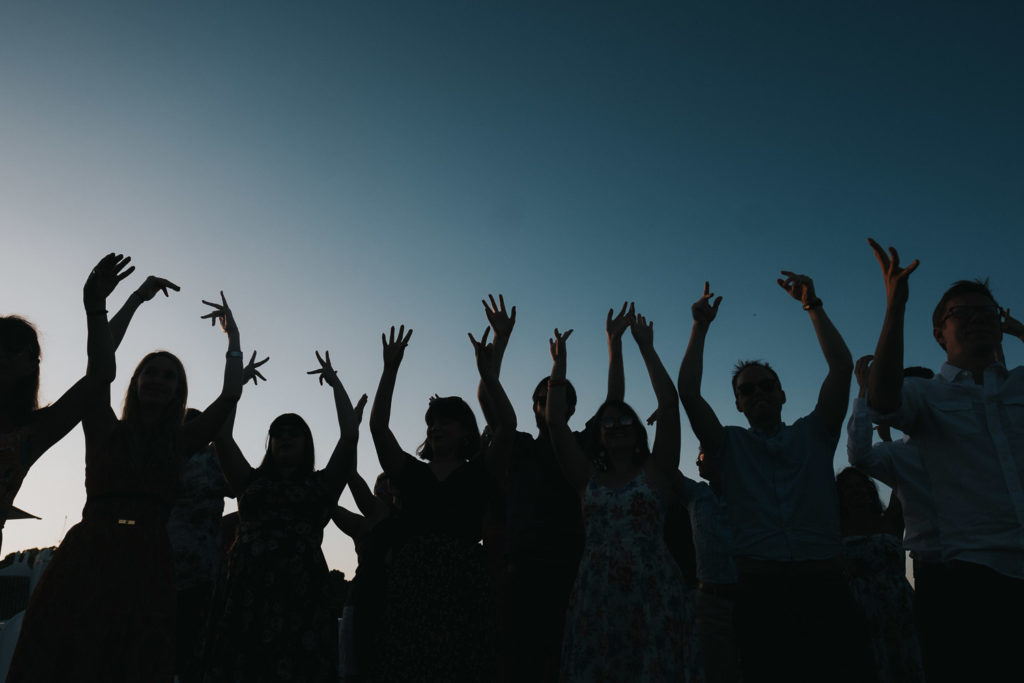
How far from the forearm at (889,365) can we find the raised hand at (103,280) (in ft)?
13.1

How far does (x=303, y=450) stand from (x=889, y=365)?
374 centimetres

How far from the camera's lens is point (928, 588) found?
296 cm

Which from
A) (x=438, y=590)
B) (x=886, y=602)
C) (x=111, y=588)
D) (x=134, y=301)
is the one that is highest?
(x=134, y=301)

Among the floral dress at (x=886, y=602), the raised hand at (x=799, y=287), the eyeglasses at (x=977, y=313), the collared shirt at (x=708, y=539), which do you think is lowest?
the floral dress at (x=886, y=602)

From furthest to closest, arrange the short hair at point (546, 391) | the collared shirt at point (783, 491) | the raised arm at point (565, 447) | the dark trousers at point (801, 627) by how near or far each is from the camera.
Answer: the short hair at point (546, 391)
the raised arm at point (565, 447)
the collared shirt at point (783, 491)
the dark trousers at point (801, 627)

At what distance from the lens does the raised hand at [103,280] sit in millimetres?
3801

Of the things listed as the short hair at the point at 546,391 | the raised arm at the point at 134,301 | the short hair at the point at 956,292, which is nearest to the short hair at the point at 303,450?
the raised arm at the point at 134,301

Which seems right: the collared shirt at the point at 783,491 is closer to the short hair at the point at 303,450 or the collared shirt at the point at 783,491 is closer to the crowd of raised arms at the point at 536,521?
the crowd of raised arms at the point at 536,521

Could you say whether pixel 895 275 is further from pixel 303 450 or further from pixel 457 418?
pixel 303 450

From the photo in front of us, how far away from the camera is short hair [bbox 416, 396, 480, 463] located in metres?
4.77

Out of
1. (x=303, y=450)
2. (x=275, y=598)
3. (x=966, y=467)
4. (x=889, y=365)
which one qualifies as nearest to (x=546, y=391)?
(x=303, y=450)

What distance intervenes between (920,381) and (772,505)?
1.06 metres

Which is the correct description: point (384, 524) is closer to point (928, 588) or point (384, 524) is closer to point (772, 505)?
point (772, 505)

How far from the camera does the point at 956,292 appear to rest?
3391 mm
